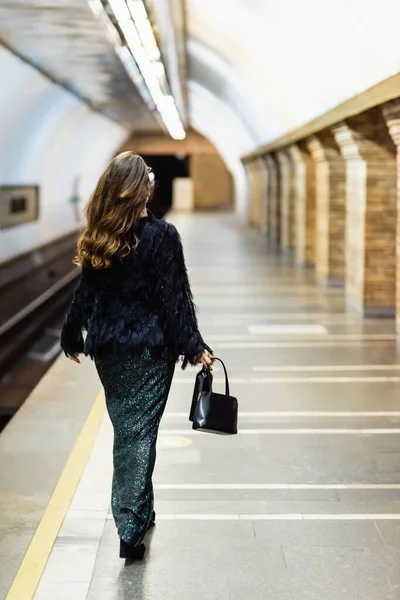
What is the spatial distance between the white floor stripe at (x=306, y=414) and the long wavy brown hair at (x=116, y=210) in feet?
9.61

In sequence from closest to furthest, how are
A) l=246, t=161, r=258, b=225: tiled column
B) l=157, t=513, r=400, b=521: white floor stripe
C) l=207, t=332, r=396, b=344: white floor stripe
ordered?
l=157, t=513, r=400, b=521: white floor stripe
l=207, t=332, r=396, b=344: white floor stripe
l=246, t=161, r=258, b=225: tiled column

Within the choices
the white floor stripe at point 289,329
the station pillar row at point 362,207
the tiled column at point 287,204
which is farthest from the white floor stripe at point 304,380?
the tiled column at point 287,204

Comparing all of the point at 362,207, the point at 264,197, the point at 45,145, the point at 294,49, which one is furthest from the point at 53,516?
the point at 45,145

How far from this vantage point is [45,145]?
1080 inches

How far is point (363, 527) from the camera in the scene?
4.85m

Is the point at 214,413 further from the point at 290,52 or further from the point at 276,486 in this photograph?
the point at 290,52

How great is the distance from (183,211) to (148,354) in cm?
4085

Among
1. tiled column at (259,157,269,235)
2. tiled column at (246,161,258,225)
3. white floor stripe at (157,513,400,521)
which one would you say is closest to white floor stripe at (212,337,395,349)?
white floor stripe at (157,513,400,521)

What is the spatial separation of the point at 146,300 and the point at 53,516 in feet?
4.35

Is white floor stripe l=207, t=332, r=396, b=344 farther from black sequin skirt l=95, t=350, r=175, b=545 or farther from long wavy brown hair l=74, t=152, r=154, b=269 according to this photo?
long wavy brown hair l=74, t=152, r=154, b=269

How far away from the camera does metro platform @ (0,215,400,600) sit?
4.26 meters

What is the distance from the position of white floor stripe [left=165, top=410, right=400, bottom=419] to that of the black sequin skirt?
2590 mm

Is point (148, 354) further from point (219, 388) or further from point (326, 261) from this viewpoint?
point (326, 261)

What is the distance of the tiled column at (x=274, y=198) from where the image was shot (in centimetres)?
2358
